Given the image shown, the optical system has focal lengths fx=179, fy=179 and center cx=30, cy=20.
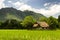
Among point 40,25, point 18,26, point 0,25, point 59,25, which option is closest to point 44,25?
point 40,25

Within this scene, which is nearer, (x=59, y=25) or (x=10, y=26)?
(x=59, y=25)

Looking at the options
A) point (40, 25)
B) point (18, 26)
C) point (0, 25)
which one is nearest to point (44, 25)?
point (40, 25)

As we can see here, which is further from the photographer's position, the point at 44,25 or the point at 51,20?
the point at 51,20

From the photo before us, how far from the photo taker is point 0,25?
98.8 meters

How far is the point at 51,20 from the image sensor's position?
110312 mm

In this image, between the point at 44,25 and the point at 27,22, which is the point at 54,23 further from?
the point at 27,22

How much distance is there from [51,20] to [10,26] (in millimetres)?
25560

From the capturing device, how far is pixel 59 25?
9812cm

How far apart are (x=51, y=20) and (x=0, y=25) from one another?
105 feet

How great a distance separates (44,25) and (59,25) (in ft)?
27.0

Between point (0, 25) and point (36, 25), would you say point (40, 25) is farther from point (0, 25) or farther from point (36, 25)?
point (0, 25)

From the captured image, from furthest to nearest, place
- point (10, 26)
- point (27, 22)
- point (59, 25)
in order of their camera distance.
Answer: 1. point (27, 22)
2. point (10, 26)
3. point (59, 25)

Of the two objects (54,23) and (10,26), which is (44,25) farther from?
(10,26)

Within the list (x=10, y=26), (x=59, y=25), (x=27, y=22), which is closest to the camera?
(x=59, y=25)
